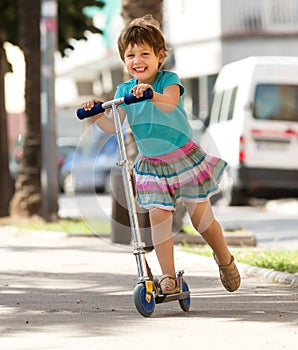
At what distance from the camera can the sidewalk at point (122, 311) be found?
7.40 meters

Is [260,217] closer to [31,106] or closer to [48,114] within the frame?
[31,106]

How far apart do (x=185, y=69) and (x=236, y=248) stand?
2715 centimetres

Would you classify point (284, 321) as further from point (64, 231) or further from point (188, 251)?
point (64, 231)

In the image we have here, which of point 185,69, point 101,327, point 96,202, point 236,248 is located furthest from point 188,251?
point 185,69

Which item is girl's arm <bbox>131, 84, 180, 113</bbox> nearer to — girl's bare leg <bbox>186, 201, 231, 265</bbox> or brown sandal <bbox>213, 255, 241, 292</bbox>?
girl's bare leg <bbox>186, 201, 231, 265</bbox>

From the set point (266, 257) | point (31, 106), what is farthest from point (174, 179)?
point (31, 106)

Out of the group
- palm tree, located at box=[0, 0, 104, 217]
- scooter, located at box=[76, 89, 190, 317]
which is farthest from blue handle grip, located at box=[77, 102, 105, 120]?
palm tree, located at box=[0, 0, 104, 217]

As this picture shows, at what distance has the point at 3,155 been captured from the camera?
932 inches

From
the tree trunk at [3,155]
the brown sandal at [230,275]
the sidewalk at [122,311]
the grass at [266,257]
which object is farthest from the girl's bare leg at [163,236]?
the tree trunk at [3,155]

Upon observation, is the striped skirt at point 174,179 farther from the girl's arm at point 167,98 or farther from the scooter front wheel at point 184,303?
the scooter front wheel at point 184,303

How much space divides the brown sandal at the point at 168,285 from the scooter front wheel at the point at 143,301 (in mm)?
229

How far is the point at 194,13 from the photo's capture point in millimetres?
42188

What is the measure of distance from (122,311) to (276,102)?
55.0 ft

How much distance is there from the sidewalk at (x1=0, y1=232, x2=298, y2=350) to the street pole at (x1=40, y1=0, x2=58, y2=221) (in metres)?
7.07
